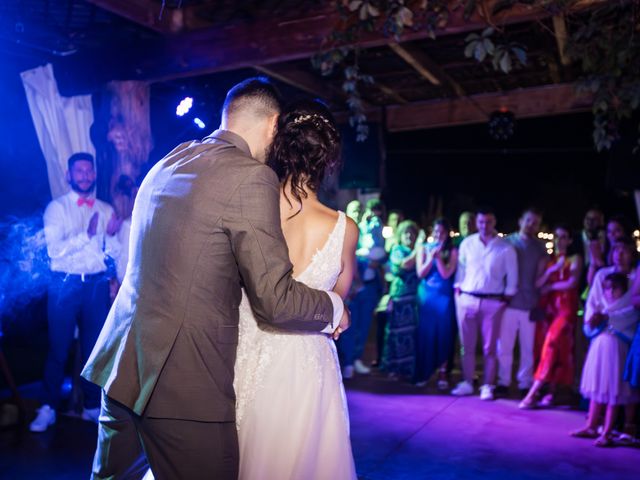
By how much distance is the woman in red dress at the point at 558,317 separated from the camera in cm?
587

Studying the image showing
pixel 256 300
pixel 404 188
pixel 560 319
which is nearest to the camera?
pixel 256 300

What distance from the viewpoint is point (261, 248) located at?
1.72 metres

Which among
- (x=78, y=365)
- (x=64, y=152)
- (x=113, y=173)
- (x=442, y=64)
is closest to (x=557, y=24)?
(x=442, y=64)

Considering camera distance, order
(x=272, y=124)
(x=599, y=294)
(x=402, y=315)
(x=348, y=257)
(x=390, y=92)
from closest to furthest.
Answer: (x=272, y=124)
(x=348, y=257)
(x=599, y=294)
(x=402, y=315)
(x=390, y=92)

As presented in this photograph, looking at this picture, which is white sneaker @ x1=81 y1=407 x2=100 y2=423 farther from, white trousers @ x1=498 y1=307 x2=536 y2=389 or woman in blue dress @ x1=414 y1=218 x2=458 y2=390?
white trousers @ x1=498 y1=307 x2=536 y2=389

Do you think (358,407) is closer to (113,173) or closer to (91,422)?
(91,422)

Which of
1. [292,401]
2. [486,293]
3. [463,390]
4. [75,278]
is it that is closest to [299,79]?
[486,293]

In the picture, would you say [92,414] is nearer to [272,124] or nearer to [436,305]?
[272,124]

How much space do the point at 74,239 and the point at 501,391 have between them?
447 centimetres

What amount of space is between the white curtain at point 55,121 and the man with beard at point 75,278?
2.46 ft

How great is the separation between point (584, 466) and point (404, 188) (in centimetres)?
1919

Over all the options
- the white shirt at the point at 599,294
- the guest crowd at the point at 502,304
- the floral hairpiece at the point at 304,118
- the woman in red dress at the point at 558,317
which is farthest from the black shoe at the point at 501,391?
the floral hairpiece at the point at 304,118

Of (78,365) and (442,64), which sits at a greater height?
(442,64)

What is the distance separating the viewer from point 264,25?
5059 millimetres
